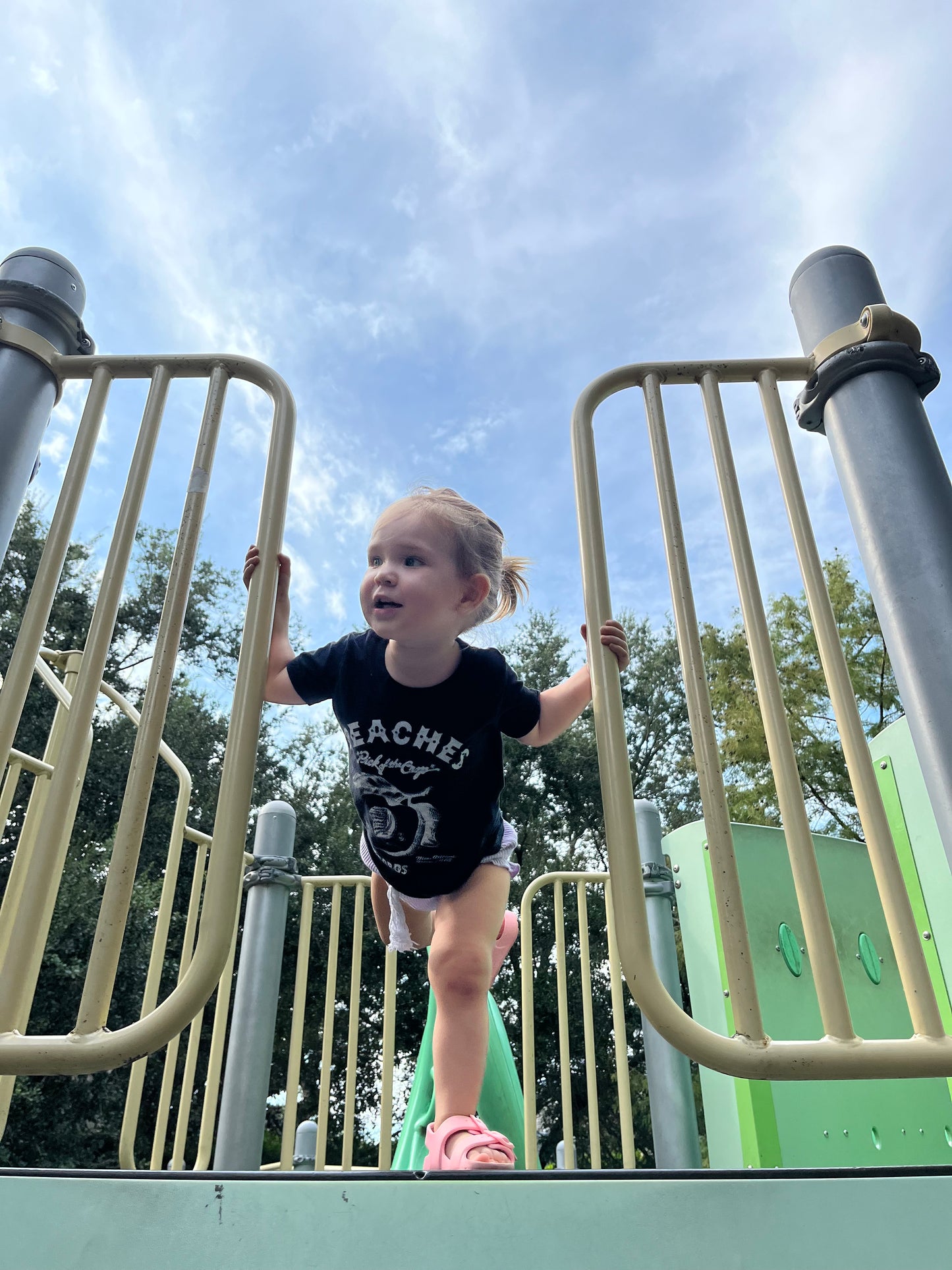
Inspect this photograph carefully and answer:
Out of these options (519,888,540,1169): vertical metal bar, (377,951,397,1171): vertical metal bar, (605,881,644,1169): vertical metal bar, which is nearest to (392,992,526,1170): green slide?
(519,888,540,1169): vertical metal bar

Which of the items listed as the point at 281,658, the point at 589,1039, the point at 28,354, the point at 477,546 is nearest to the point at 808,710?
the point at 589,1039

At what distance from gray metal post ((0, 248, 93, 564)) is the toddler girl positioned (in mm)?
477

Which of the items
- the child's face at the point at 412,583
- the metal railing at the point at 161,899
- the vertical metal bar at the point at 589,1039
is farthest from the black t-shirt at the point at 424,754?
the vertical metal bar at the point at 589,1039

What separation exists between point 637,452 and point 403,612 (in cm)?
55

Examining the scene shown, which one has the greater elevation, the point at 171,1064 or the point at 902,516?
the point at 902,516

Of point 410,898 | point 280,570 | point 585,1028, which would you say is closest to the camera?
point 280,570

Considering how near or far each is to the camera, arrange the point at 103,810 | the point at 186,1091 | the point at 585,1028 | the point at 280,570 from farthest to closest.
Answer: the point at 103,810 → the point at 585,1028 → the point at 186,1091 → the point at 280,570

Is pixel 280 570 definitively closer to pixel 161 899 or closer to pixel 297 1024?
pixel 161 899

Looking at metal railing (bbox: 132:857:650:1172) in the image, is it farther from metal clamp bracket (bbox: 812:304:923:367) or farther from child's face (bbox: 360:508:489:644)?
metal clamp bracket (bbox: 812:304:923:367)

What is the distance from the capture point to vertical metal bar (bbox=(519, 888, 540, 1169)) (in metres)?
2.28

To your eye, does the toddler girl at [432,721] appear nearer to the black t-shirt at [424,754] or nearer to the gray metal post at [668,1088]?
the black t-shirt at [424,754]

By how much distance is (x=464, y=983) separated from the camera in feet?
5.08

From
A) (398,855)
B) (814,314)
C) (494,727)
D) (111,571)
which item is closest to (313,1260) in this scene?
(111,571)

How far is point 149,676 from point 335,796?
13.2 metres
